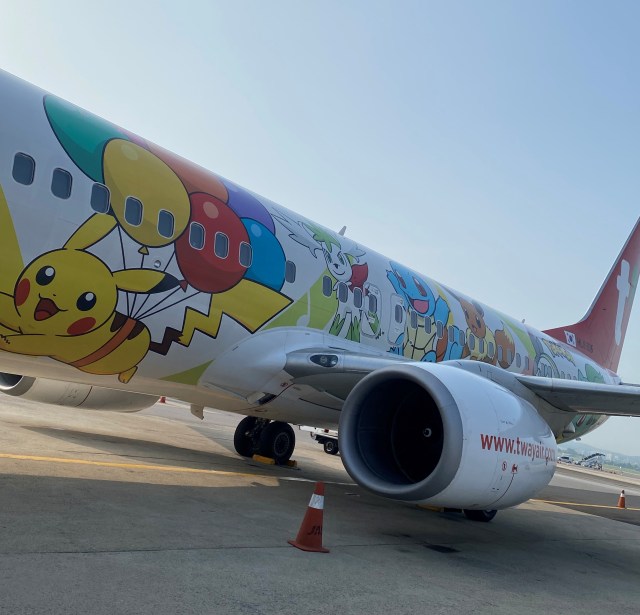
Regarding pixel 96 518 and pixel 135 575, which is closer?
pixel 135 575

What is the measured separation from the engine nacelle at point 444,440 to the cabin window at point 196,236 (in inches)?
87.4

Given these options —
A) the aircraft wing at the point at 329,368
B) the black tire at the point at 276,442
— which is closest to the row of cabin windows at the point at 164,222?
the aircraft wing at the point at 329,368

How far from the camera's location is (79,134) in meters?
6.30

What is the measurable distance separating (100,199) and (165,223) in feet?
2.47

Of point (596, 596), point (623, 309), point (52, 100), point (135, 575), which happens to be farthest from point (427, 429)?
point (623, 309)

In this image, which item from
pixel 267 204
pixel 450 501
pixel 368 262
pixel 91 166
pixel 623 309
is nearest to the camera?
pixel 450 501

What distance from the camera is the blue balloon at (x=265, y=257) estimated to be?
25.3ft

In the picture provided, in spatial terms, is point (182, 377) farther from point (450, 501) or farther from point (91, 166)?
point (450, 501)

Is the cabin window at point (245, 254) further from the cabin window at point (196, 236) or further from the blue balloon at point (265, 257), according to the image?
the cabin window at point (196, 236)

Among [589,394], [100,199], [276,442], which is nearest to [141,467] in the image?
[100,199]

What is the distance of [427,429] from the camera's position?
6.92 metres

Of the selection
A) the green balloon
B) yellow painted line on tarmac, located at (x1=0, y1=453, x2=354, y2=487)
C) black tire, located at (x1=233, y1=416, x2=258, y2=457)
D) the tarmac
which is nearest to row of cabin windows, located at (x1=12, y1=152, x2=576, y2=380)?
the green balloon

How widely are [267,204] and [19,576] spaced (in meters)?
6.01

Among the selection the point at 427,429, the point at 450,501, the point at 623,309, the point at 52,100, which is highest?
the point at 623,309
